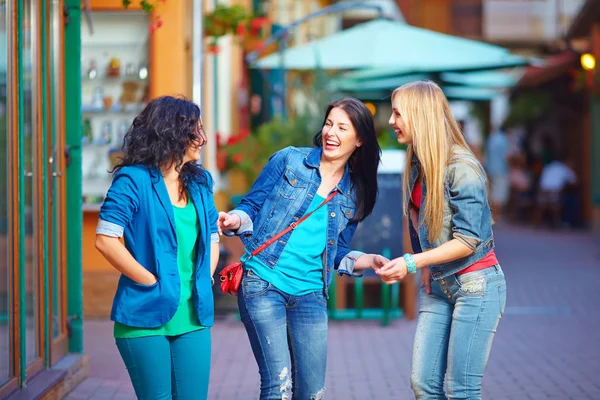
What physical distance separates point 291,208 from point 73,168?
8.92 ft

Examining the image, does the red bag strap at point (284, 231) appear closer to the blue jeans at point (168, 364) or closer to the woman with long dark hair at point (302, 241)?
the woman with long dark hair at point (302, 241)

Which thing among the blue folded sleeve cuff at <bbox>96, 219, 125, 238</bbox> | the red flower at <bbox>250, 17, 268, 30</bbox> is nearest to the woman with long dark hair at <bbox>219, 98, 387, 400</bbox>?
→ the blue folded sleeve cuff at <bbox>96, 219, 125, 238</bbox>

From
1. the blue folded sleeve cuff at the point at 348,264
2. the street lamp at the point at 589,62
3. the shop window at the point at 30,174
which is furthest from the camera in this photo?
the street lamp at the point at 589,62

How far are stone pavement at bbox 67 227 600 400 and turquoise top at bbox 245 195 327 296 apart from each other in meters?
2.10

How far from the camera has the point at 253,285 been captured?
444cm

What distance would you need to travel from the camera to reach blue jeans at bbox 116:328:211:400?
12.9 ft

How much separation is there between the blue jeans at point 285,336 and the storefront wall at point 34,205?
5.13ft

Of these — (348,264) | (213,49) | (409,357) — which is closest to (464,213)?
(348,264)

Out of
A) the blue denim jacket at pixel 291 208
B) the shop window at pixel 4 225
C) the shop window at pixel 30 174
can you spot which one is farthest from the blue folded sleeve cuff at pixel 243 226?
the shop window at pixel 30 174

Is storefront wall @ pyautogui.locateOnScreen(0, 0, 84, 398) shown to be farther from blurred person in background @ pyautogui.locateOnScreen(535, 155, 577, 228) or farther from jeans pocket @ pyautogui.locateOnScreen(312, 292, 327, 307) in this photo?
blurred person in background @ pyautogui.locateOnScreen(535, 155, 577, 228)

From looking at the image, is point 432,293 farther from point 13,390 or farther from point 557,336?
point 557,336

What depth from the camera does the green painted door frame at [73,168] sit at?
6773 mm

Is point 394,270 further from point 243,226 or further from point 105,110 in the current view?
point 105,110

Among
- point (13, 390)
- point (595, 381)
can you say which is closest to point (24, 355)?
point (13, 390)
